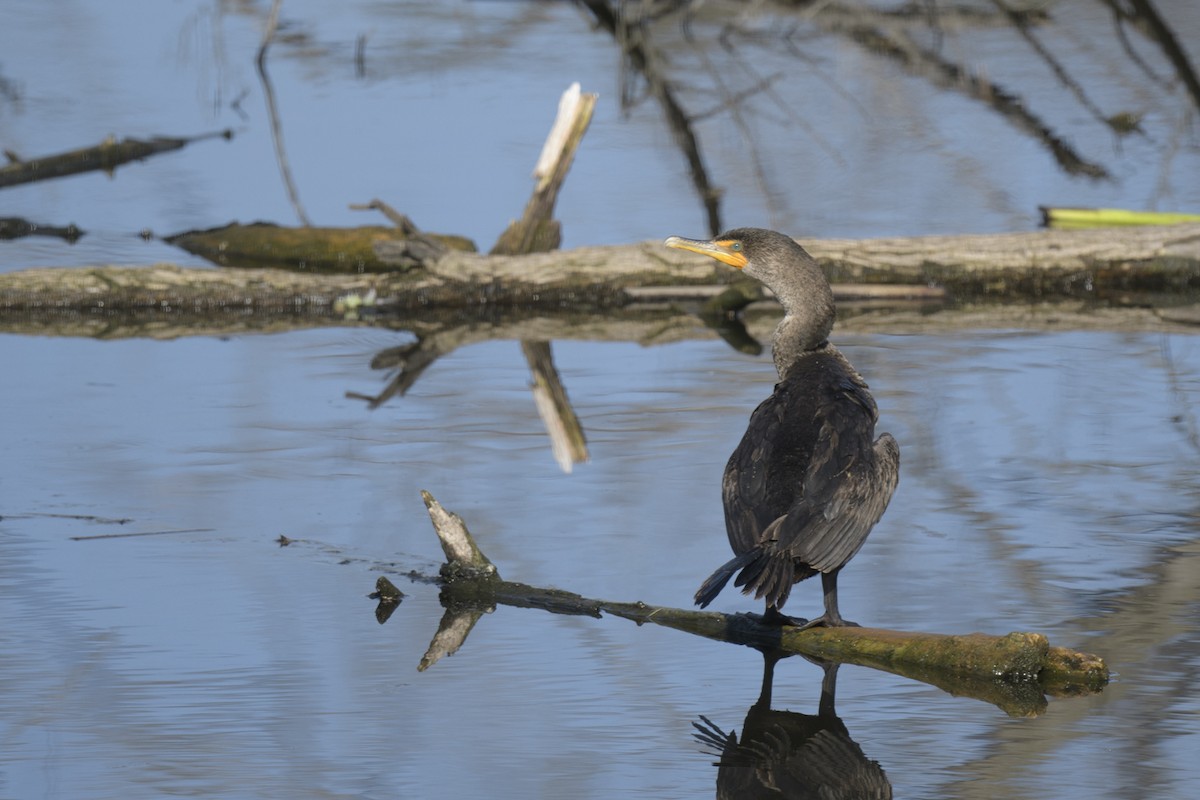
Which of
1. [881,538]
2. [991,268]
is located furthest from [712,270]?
[881,538]

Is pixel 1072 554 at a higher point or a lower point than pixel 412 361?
higher

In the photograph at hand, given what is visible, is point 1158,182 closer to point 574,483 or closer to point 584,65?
point 584,65

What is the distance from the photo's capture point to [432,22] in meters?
19.1

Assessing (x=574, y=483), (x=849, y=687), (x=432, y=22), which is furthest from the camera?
(x=432, y=22)

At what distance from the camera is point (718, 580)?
4453 millimetres

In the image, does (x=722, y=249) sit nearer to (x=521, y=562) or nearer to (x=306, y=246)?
(x=521, y=562)

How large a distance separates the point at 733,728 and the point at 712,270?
5.72 meters

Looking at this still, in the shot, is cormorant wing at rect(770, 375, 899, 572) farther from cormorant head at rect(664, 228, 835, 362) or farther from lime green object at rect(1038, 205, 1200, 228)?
lime green object at rect(1038, 205, 1200, 228)

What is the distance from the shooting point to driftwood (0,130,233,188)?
11.9m

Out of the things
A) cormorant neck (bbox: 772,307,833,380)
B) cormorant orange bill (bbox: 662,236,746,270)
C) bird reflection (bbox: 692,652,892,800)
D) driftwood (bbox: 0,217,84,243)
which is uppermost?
cormorant orange bill (bbox: 662,236,746,270)

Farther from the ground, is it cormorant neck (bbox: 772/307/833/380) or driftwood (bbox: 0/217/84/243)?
cormorant neck (bbox: 772/307/833/380)

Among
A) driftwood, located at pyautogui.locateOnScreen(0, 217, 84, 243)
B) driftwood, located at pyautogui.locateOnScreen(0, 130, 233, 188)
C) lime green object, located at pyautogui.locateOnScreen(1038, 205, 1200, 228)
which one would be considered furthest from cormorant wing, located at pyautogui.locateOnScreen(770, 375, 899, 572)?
driftwood, located at pyautogui.locateOnScreen(0, 130, 233, 188)

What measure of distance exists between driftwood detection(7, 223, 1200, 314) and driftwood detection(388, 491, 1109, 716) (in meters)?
4.77

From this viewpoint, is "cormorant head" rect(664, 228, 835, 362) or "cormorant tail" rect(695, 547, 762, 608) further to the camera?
"cormorant head" rect(664, 228, 835, 362)
